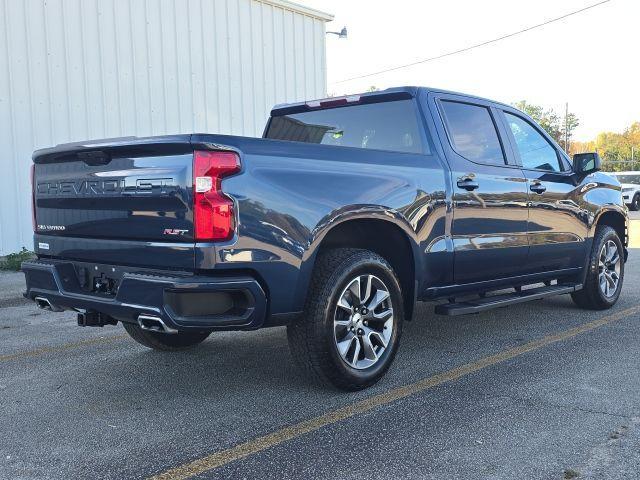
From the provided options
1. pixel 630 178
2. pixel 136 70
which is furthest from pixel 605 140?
pixel 136 70

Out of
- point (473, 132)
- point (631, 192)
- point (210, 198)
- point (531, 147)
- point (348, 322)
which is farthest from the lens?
point (631, 192)

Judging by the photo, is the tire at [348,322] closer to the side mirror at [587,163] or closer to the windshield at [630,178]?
the side mirror at [587,163]

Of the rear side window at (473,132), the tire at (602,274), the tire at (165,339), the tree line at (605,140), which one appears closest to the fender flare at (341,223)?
the rear side window at (473,132)

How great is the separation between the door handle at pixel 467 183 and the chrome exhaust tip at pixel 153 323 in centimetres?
238

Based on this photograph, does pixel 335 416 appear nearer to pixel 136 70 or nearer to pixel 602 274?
pixel 602 274

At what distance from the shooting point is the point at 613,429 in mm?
3301

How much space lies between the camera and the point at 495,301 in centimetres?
486

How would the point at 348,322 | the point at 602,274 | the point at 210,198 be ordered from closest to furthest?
the point at 210,198 < the point at 348,322 < the point at 602,274

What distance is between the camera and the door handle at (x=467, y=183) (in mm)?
4633

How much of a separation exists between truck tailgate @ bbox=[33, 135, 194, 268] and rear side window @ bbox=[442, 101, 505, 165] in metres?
2.33

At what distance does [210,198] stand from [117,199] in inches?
26.0

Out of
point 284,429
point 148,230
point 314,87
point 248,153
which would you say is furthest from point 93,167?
point 314,87

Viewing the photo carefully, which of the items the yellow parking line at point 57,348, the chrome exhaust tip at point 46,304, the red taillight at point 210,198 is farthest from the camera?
the yellow parking line at point 57,348

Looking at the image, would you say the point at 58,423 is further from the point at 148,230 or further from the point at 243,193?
the point at 243,193
